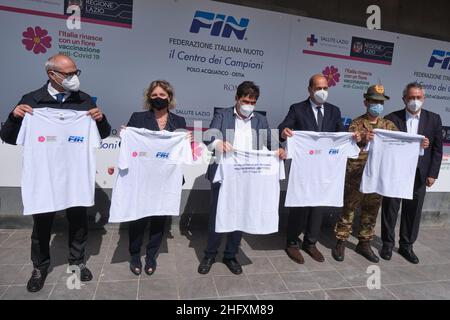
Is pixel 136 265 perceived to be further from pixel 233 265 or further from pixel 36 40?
pixel 36 40

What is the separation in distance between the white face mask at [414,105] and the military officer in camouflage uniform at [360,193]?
0.27 metres

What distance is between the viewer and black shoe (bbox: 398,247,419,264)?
3975mm

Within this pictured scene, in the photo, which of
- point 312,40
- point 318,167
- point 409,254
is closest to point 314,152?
point 318,167

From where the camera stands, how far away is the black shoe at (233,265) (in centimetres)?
339

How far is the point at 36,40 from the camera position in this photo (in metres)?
3.76

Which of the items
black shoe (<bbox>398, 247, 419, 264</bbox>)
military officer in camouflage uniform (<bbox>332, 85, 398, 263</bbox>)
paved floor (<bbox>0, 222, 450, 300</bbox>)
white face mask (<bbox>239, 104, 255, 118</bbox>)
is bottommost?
paved floor (<bbox>0, 222, 450, 300</bbox>)

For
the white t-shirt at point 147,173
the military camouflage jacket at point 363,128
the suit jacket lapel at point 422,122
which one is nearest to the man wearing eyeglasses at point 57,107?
the white t-shirt at point 147,173

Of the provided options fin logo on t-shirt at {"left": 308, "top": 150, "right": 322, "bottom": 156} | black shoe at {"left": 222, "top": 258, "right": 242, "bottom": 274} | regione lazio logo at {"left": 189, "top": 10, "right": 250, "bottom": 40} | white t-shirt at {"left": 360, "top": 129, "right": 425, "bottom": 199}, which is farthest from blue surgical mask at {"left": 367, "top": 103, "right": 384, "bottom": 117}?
black shoe at {"left": 222, "top": 258, "right": 242, "bottom": 274}

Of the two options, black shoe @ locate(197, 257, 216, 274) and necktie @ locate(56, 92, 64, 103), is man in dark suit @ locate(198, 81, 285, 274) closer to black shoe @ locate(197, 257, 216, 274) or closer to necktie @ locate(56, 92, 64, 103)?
black shoe @ locate(197, 257, 216, 274)

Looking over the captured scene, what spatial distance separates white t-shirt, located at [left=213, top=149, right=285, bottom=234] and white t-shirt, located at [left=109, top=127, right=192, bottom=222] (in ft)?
1.35

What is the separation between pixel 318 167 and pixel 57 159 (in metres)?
2.44

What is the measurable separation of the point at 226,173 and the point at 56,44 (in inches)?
97.9
